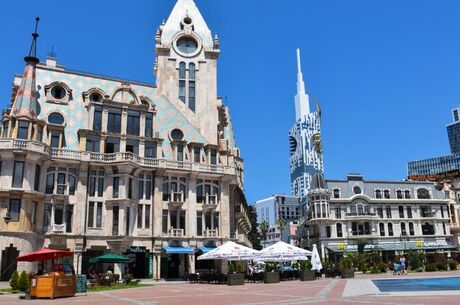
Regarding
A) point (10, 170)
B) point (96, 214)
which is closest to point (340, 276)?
point (96, 214)

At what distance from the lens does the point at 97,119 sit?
5094cm

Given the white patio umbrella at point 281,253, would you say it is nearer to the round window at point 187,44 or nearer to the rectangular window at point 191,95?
the rectangular window at point 191,95

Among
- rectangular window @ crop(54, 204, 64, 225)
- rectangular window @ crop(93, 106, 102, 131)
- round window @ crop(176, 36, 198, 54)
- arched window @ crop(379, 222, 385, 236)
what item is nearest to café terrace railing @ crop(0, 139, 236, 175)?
rectangular window @ crop(93, 106, 102, 131)

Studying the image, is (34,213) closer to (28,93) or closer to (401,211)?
(28,93)

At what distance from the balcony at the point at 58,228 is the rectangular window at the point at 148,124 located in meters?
14.3

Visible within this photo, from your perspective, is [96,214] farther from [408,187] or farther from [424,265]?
[408,187]

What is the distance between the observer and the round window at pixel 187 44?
61.0m

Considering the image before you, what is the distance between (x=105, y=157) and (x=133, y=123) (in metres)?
5.96

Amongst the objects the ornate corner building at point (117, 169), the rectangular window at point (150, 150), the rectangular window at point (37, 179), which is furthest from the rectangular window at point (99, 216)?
the rectangular window at point (150, 150)

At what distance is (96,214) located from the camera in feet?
156

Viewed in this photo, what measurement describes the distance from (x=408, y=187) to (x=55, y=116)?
67.9 m

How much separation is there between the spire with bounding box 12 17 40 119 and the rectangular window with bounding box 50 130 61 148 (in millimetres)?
2694

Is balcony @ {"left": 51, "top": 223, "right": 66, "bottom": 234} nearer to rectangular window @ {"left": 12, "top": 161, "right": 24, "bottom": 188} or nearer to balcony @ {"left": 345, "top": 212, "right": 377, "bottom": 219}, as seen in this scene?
rectangular window @ {"left": 12, "top": 161, "right": 24, "bottom": 188}

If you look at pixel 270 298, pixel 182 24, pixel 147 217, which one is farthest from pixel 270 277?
pixel 182 24
